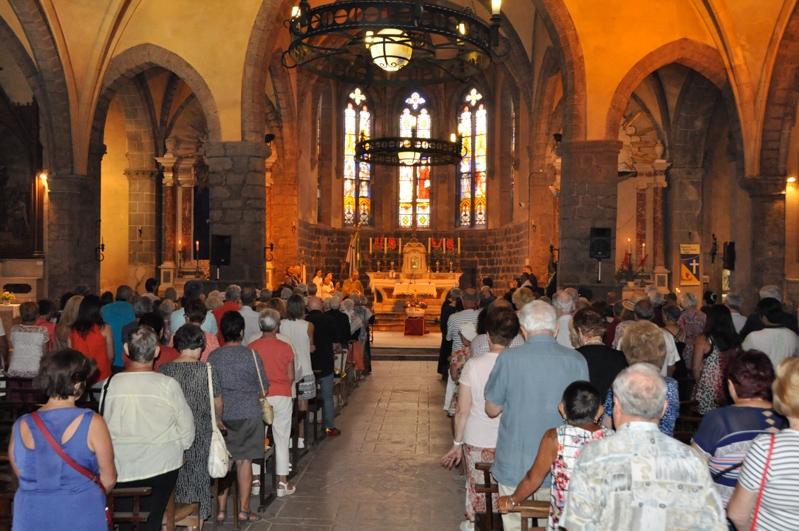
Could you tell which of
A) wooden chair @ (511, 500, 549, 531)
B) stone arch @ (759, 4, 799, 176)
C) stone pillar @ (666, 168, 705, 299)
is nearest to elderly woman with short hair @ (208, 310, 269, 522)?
wooden chair @ (511, 500, 549, 531)

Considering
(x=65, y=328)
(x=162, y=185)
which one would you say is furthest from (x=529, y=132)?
(x=65, y=328)

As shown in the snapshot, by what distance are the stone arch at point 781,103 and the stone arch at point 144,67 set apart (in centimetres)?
913

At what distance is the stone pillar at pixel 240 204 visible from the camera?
13625 millimetres

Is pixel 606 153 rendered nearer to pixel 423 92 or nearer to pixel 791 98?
pixel 791 98

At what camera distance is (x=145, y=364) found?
390cm

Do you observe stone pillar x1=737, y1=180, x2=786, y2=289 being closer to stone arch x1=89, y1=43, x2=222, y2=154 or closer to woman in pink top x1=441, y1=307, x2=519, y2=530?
stone arch x1=89, y1=43, x2=222, y2=154

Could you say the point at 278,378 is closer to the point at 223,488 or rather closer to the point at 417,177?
the point at 223,488

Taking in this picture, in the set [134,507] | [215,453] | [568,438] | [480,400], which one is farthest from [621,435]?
[215,453]

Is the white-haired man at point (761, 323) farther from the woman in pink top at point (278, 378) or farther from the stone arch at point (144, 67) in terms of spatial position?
the stone arch at point (144, 67)

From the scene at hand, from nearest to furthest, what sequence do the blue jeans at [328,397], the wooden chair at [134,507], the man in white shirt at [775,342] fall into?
1. the wooden chair at [134,507]
2. the man in white shirt at [775,342]
3. the blue jeans at [328,397]

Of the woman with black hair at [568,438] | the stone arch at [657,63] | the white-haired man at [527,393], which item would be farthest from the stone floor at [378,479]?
the stone arch at [657,63]

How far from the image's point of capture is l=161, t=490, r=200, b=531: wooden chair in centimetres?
413

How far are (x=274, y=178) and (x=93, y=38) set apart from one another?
6495mm

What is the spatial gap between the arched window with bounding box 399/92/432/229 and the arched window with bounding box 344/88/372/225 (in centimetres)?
116
